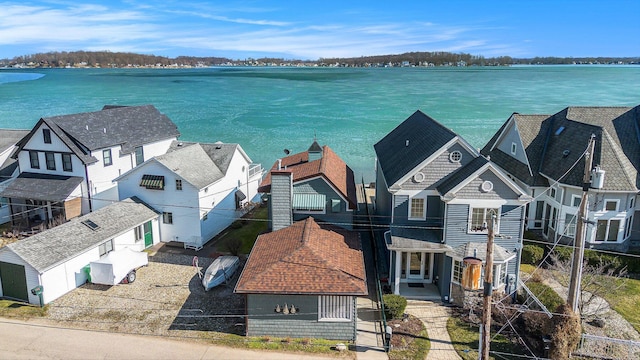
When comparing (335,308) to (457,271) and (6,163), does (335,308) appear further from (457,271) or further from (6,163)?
(6,163)

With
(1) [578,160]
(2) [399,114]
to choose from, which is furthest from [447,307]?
(2) [399,114]

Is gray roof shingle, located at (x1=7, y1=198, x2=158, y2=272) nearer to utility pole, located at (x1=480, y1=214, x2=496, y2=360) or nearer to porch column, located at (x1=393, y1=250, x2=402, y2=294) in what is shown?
porch column, located at (x1=393, y1=250, x2=402, y2=294)

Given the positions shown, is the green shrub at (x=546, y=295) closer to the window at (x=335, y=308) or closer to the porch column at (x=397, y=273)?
the porch column at (x=397, y=273)

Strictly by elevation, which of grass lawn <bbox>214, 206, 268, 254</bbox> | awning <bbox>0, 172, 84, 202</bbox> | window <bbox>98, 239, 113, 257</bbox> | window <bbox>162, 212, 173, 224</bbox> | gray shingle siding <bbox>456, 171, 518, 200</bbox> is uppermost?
gray shingle siding <bbox>456, 171, 518, 200</bbox>

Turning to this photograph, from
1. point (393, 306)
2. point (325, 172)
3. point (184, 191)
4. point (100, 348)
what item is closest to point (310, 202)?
point (325, 172)

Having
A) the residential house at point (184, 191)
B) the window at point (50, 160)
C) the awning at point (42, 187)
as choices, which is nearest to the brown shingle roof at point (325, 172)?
the residential house at point (184, 191)

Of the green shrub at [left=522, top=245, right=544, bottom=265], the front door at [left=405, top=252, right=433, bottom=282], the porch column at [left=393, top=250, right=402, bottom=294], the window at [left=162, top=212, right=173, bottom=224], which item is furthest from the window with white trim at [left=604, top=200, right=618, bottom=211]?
the window at [left=162, top=212, right=173, bottom=224]

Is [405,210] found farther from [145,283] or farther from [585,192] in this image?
[145,283]
